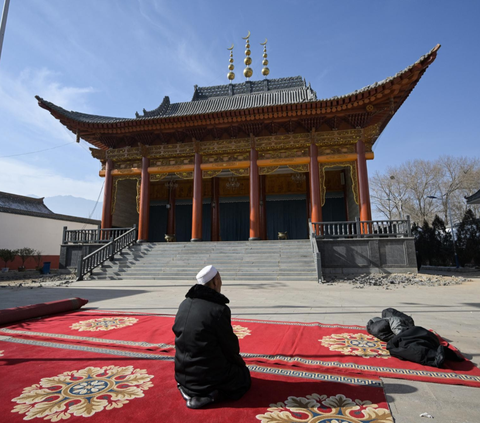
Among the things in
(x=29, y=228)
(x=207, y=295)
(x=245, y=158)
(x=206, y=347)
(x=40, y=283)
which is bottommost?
(x=40, y=283)

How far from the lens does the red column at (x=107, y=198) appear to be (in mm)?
14312

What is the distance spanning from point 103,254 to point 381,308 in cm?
1007

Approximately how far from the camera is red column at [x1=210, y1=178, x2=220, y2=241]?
17281mm

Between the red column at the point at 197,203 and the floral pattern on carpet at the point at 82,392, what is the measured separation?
11.0 meters

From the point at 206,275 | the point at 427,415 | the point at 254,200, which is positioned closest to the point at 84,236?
the point at 254,200

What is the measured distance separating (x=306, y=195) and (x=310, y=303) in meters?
11.8

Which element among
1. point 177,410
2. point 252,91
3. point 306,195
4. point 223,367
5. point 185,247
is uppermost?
point 252,91

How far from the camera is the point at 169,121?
13375 millimetres

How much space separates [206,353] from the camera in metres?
1.86

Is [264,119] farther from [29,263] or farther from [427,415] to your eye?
[29,263]

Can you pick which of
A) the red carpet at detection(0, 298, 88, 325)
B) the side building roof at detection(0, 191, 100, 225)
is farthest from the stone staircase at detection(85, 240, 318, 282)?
the side building roof at detection(0, 191, 100, 225)

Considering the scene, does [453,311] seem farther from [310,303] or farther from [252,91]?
[252,91]

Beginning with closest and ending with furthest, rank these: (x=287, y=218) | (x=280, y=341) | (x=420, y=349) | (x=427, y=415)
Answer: (x=427, y=415)
(x=420, y=349)
(x=280, y=341)
(x=287, y=218)

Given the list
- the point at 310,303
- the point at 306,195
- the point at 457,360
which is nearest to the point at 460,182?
the point at 306,195
